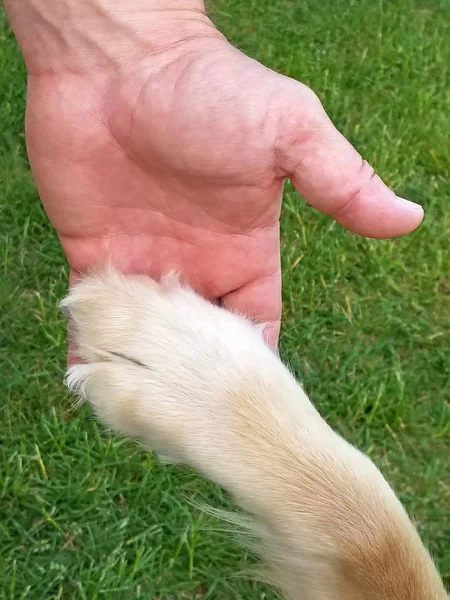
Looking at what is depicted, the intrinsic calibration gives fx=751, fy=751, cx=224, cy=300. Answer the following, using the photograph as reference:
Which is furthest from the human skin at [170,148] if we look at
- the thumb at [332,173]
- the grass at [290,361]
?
the grass at [290,361]

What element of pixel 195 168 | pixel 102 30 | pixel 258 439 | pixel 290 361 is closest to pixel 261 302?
pixel 195 168

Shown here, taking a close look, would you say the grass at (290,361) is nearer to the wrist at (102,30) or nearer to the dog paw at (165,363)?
the dog paw at (165,363)

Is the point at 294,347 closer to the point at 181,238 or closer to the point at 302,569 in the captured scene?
the point at 181,238

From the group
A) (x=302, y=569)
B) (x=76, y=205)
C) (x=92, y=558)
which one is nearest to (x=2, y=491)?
(x=92, y=558)

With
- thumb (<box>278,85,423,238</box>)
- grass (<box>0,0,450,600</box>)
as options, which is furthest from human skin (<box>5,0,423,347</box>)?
grass (<box>0,0,450,600</box>)

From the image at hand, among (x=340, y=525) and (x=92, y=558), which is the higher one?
(x=340, y=525)

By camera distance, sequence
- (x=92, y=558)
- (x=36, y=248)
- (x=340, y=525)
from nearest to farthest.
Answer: (x=340, y=525) < (x=92, y=558) < (x=36, y=248)

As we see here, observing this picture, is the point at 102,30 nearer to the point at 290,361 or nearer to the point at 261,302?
the point at 261,302

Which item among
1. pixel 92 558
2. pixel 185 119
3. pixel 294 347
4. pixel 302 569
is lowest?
pixel 92 558
